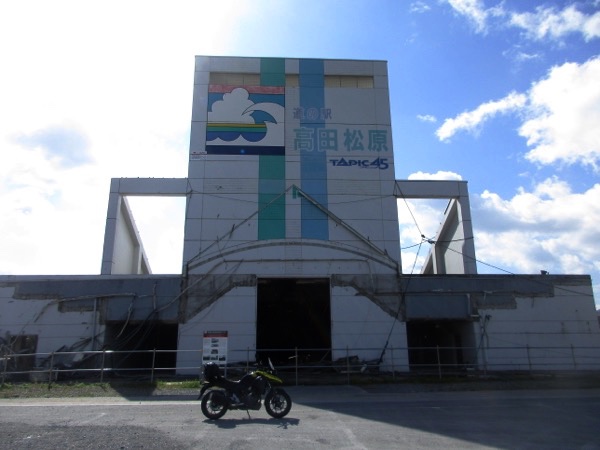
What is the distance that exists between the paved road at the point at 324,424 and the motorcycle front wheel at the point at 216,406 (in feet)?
0.60

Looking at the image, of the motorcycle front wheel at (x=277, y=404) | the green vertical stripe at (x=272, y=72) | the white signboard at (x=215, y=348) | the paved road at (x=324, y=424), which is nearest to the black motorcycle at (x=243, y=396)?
the motorcycle front wheel at (x=277, y=404)

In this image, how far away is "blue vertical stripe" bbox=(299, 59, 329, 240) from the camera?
79.9 ft

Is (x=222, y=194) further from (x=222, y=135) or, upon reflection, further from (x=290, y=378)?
(x=290, y=378)

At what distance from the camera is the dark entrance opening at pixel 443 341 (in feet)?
78.3

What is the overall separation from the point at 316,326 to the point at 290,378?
11.1m

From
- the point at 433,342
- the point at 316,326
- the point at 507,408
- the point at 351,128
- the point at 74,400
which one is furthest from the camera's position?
the point at 316,326

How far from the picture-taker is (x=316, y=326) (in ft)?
101

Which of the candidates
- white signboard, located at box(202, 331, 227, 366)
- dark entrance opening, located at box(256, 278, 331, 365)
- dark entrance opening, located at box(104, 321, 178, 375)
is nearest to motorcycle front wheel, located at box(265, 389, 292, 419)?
white signboard, located at box(202, 331, 227, 366)

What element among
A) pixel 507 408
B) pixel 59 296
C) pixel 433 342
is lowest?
pixel 507 408

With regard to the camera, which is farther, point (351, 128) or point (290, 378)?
point (351, 128)

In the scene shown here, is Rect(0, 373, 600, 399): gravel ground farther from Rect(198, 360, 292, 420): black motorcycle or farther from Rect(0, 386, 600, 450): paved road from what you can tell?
Rect(198, 360, 292, 420): black motorcycle

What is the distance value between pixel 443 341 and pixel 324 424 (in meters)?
19.2

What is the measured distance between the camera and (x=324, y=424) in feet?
32.3

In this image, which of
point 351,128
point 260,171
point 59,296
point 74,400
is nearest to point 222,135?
point 260,171
